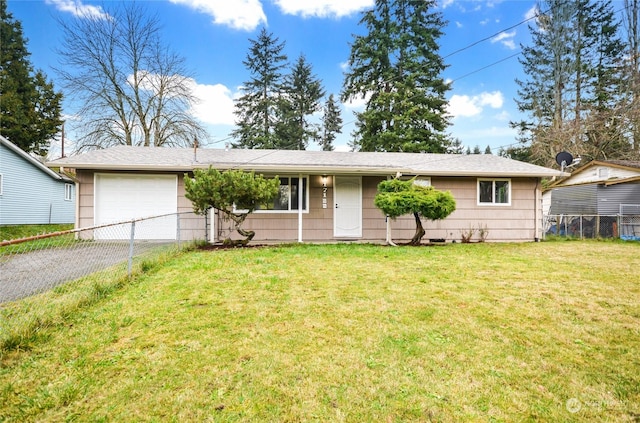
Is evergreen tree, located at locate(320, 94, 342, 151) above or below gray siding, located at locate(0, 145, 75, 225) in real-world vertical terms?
above

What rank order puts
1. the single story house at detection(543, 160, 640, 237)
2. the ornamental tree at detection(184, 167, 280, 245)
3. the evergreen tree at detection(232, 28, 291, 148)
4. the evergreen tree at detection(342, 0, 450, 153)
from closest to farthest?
the ornamental tree at detection(184, 167, 280, 245) → the single story house at detection(543, 160, 640, 237) → the evergreen tree at detection(342, 0, 450, 153) → the evergreen tree at detection(232, 28, 291, 148)

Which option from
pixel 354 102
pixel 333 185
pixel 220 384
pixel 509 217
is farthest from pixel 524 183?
pixel 354 102

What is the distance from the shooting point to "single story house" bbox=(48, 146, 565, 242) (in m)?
8.48

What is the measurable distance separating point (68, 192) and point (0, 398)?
60.4ft

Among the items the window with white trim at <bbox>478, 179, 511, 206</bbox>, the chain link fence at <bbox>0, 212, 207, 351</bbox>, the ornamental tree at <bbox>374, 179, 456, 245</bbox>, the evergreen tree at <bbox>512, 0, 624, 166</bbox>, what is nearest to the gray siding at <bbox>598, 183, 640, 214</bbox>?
the window with white trim at <bbox>478, 179, 511, 206</bbox>

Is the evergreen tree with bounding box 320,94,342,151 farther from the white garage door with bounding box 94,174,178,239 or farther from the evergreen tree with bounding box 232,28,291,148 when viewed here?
the white garage door with bounding box 94,174,178,239

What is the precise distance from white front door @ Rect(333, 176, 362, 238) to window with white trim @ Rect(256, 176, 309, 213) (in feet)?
3.06

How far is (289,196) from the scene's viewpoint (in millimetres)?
9211

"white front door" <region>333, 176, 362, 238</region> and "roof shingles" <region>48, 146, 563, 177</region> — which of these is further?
"white front door" <region>333, 176, 362, 238</region>

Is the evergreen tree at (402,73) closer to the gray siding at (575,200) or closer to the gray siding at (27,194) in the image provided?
the gray siding at (575,200)

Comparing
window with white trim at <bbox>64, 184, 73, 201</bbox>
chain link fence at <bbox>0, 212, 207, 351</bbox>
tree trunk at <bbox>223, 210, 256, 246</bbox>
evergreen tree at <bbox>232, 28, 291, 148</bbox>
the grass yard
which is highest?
evergreen tree at <bbox>232, 28, 291, 148</bbox>

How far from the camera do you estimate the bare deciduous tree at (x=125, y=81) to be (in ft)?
50.7

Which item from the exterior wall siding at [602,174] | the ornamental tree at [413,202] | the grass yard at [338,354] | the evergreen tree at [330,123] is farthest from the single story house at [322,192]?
the evergreen tree at [330,123]

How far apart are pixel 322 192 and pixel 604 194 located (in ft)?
39.7
